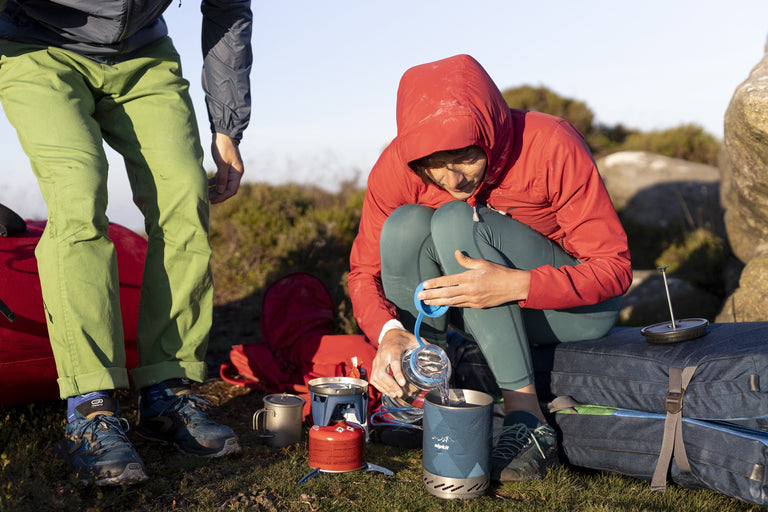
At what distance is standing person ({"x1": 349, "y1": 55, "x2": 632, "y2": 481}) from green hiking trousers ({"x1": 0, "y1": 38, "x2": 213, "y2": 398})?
720 millimetres

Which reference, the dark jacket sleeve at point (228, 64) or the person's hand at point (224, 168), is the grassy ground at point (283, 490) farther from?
the dark jacket sleeve at point (228, 64)

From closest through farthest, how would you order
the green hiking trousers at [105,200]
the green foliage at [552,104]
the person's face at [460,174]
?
the green hiking trousers at [105,200], the person's face at [460,174], the green foliage at [552,104]

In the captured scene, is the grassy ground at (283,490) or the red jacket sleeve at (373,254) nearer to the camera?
the grassy ground at (283,490)

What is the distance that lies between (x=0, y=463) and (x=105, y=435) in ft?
1.25

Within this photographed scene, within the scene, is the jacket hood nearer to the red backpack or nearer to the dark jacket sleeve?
the dark jacket sleeve

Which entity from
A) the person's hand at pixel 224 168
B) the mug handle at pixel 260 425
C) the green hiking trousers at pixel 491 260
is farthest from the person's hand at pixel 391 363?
the person's hand at pixel 224 168

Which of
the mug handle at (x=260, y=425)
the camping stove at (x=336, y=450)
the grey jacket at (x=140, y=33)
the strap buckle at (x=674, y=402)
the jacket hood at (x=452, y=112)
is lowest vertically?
the mug handle at (x=260, y=425)

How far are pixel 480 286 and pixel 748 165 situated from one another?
2906mm

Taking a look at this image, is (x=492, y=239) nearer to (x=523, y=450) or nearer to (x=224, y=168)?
(x=523, y=450)

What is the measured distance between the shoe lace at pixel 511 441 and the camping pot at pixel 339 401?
1.69 ft

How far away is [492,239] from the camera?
2.71 meters

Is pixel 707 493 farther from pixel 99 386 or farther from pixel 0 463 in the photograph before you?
pixel 0 463

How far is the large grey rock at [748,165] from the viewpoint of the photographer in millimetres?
3936

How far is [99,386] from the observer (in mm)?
2355
